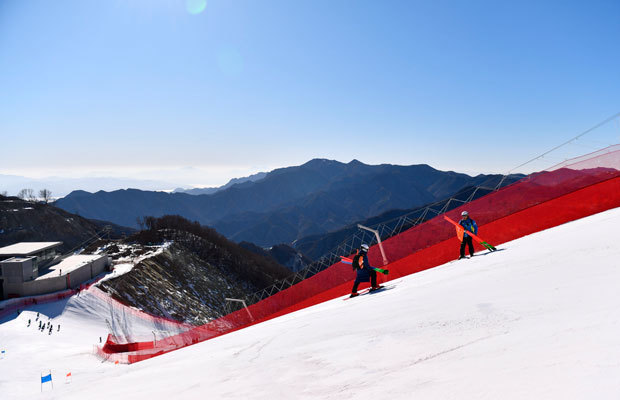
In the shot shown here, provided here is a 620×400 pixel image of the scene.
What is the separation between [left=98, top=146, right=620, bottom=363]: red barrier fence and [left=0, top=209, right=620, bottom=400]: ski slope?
5.82 metres

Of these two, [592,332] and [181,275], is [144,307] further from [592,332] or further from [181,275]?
[592,332]

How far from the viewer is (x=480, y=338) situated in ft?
13.0

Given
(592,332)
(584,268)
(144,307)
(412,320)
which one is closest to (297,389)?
(412,320)

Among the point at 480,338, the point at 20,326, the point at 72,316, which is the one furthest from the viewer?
the point at 72,316

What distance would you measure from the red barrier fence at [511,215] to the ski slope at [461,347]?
582 centimetres

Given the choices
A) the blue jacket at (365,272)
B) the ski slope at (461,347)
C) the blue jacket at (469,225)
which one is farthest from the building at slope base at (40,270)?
the blue jacket at (469,225)

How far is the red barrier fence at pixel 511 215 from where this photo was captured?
13453mm

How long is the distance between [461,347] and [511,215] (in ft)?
45.6

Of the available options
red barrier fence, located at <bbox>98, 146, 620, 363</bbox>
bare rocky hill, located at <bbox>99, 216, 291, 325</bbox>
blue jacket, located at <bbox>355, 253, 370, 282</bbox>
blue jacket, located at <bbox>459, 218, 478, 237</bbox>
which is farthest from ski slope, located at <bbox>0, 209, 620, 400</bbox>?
bare rocky hill, located at <bbox>99, 216, 291, 325</bbox>

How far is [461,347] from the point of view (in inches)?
153

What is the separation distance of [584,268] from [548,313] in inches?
85.8

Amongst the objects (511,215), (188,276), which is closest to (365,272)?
(511,215)

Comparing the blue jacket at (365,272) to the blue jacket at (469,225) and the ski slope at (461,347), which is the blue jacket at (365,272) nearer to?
the ski slope at (461,347)

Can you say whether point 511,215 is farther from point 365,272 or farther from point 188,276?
point 188,276
